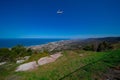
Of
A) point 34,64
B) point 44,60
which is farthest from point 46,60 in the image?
point 34,64

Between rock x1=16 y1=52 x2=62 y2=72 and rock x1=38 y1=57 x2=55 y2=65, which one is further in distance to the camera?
rock x1=38 y1=57 x2=55 y2=65

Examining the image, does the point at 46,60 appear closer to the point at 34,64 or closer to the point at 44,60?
the point at 44,60

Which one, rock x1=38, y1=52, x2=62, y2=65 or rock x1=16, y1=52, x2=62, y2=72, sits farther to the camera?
rock x1=38, y1=52, x2=62, y2=65

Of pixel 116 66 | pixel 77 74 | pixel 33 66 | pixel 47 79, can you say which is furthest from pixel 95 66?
pixel 33 66

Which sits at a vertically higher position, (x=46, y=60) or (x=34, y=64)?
(x=46, y=60)

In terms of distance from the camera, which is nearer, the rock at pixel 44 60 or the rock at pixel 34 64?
the rock at pixel 34 64

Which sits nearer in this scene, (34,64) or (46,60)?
(34,64)

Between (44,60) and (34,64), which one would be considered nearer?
(34,64)

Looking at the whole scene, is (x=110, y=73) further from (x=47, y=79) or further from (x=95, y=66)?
(x=47, y=79)

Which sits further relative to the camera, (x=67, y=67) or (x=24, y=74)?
(x=67, y=67)

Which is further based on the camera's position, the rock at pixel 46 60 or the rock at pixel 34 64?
the rock at pixel 46 60

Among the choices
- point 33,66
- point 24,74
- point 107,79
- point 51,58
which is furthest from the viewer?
point 51,58
